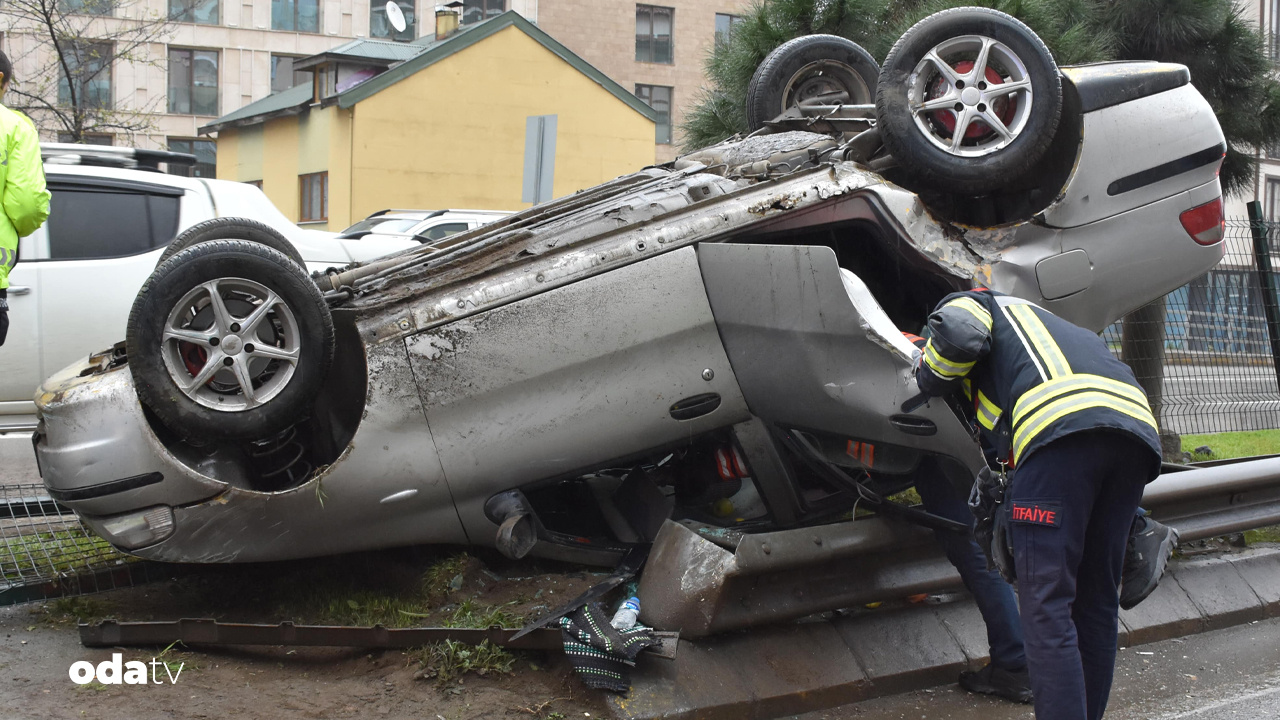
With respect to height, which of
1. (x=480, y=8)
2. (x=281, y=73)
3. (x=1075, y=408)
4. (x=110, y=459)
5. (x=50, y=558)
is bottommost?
(x=50, y=558)

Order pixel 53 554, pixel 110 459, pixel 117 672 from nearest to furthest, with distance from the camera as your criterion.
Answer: pixel 117 672 → pixel 110 459 → pixel 53 554

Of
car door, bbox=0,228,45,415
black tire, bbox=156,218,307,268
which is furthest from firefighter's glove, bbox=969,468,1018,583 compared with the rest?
car door, bbox=0,228,45,415

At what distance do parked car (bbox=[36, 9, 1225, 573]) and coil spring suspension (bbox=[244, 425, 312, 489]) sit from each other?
0.01m

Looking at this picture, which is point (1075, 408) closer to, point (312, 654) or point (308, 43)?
point (312, 654)

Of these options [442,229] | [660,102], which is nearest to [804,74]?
[442,229]

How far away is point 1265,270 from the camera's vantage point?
686 cm

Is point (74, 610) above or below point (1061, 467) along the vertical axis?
below

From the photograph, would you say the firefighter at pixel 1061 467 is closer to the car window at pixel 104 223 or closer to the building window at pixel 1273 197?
the car window at pixel 104 223

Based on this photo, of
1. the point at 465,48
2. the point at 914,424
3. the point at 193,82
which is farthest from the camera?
the point at 193,82

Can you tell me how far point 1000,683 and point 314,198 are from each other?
2437cm

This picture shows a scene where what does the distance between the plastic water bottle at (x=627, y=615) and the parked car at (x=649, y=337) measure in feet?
1.37

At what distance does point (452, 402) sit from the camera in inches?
156

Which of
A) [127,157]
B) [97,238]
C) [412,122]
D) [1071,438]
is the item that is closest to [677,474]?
[1071,438]

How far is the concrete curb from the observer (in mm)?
3615
